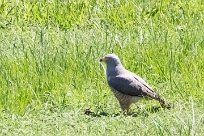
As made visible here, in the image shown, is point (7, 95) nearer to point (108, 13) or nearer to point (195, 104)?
point (195, 104)

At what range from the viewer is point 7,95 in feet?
21.9

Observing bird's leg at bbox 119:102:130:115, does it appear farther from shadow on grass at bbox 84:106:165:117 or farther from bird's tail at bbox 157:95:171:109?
bird's tail at bbox 157:95:171:109

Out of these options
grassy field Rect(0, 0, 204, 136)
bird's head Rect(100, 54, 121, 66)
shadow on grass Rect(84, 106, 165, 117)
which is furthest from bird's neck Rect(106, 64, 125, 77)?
shadow on grass Rect(84, 106, 165, 117)

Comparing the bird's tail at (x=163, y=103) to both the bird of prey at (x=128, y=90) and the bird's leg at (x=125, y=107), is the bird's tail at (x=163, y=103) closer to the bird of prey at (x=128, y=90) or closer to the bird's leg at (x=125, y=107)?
the bird of prey at (x=128, y=90)

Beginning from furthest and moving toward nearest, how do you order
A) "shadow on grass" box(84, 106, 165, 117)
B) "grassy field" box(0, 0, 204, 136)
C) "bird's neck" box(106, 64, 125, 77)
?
"bird's neck" box(106, 64, 125, 77), "shadow on grass" box(84, 106, 165, 117), "grassy field" box(0, 0, 204, 136)

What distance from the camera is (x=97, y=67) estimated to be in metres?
7.31

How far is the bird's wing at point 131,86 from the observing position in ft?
21.3

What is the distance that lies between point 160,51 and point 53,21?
2.04 meters

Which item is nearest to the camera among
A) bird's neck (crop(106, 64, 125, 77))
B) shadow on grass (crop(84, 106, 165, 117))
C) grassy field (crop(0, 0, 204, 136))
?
grassy field (crop(0, 0, 204, 136))

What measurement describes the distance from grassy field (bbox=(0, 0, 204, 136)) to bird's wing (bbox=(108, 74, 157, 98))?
0.15m

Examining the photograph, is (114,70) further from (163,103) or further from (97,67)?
(97,67)

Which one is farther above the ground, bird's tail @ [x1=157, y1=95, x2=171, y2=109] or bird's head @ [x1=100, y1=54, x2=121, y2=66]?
bird's head @ [x1=100, y1=54, x2=121, y2=66]

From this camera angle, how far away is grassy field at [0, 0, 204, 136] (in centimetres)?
618

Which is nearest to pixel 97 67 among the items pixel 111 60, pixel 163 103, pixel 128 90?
pixel 111 60
